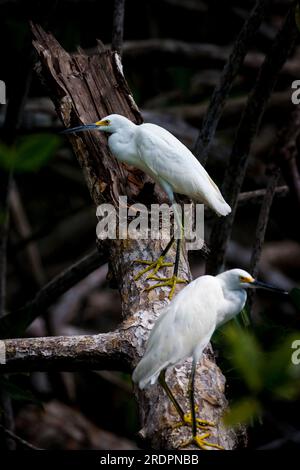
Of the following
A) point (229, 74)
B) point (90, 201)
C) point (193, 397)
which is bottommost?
point (193, 397)

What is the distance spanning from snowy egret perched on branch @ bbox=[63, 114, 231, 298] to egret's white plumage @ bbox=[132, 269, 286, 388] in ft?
1.34

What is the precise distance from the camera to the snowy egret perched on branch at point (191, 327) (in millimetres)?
1801

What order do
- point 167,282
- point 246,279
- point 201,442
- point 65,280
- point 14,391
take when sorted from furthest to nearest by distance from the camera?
1. point 65,280
2. point 14,391
3. point 167,282
4. point 246,279
5. point 201,442

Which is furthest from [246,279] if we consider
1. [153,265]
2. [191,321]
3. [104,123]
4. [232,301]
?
[104,123]

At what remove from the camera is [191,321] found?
1.88 metres

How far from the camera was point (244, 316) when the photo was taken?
2.57 metres

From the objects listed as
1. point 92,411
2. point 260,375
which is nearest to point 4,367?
point 260,375

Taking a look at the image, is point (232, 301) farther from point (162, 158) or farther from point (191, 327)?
point (162, 158)

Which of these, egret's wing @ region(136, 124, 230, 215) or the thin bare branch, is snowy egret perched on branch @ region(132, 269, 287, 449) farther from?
the thin bare branch

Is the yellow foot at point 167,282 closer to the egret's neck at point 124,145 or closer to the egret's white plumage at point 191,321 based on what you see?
the egret's white plumage at point 191,321

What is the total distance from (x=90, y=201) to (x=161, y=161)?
9.41 feet

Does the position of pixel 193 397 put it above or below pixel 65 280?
below

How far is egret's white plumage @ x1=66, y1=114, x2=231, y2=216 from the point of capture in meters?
2.50

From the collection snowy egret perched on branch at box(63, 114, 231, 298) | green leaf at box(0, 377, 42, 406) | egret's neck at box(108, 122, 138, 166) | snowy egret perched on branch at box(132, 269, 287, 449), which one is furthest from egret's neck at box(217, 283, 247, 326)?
green leaf at box(0, 377, 42, 406)
